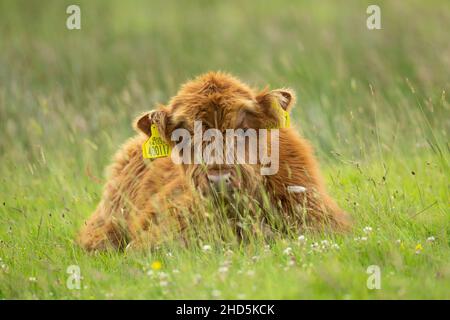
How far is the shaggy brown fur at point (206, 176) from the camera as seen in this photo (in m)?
6.60

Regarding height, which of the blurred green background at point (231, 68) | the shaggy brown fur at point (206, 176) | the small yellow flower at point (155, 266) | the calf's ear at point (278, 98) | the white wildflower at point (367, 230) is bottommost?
the small yellow flower at point (155, 266)

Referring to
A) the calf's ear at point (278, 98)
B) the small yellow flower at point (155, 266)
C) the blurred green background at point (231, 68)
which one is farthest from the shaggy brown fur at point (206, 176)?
the blurred green background at point (231, 68)

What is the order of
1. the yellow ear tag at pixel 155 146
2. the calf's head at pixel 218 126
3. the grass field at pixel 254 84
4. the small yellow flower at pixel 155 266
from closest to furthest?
the grass field at pixel 254 84, the small yellow flower at pixel 155 266, the calf's head at pixel 218 126, the yellow ear tag at pixel 155 146

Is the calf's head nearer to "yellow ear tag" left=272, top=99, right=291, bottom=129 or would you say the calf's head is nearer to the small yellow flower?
"yellow ear tag" left=272, top=99, right=291, bottom=129

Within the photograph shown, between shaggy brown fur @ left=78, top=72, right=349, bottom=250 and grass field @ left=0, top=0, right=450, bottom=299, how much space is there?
0.27 meters

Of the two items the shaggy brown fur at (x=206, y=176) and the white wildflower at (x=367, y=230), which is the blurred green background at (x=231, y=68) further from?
the white wildflower at (x=367, y=230)

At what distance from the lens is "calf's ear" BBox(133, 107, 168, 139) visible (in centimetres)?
694

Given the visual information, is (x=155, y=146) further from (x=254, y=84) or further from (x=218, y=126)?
(x=254, y=84)

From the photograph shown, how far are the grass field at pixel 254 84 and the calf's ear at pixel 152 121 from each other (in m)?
1.00

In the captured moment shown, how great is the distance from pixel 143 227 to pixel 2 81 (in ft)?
21.6

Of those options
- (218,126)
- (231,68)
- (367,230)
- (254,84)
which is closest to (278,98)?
(218,126)

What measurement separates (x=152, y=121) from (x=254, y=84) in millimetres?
3872

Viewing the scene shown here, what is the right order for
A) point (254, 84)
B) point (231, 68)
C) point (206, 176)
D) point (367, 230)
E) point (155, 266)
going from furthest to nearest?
point (231, 68) → point (254, 84) → point (206, 176) → point (367, 230) → point (155, 266)

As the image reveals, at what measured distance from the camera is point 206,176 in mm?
6449
